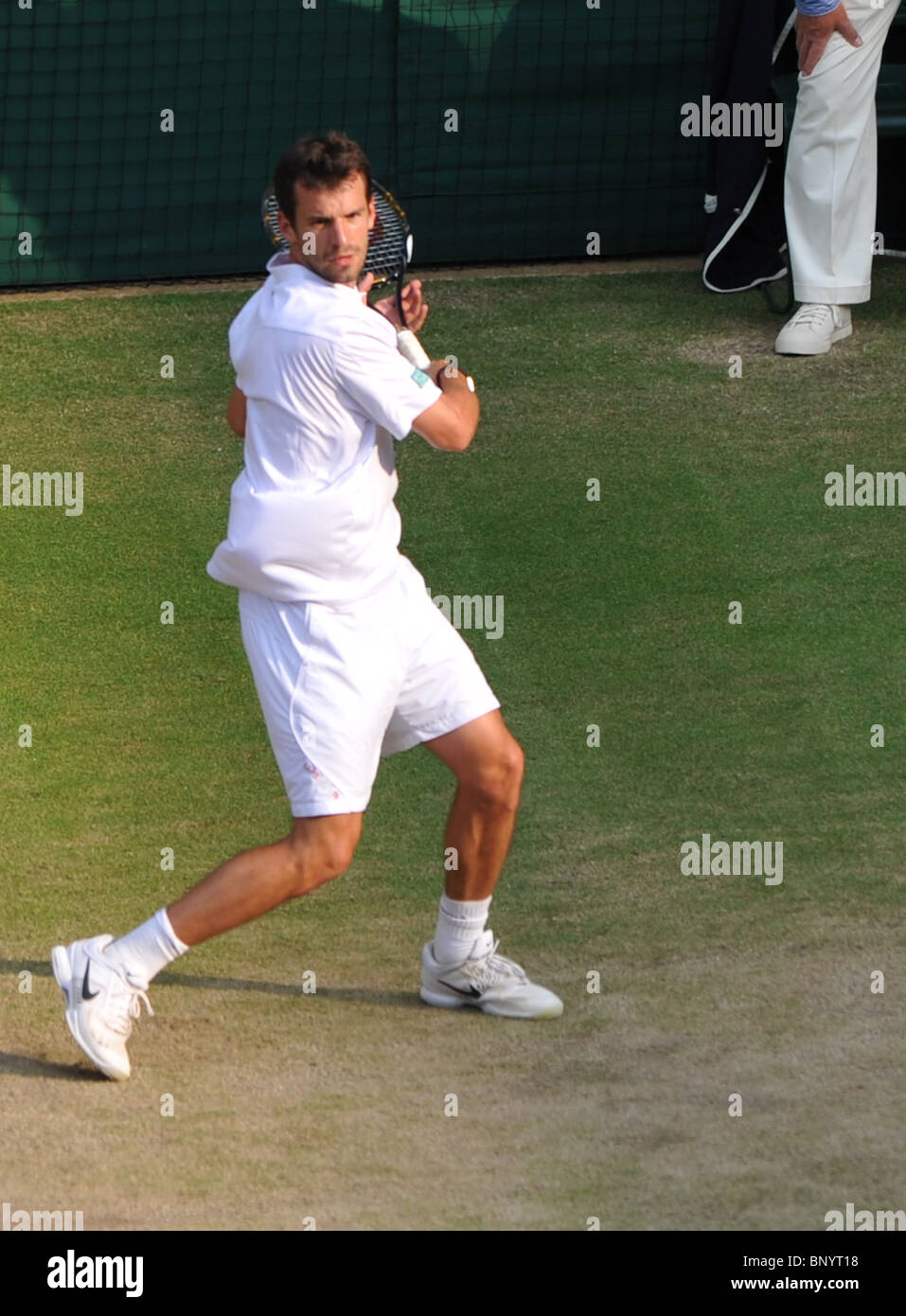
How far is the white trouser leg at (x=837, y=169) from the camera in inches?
320

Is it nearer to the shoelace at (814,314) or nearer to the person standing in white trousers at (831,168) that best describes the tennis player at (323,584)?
the person standing in white trousers at (831,168)

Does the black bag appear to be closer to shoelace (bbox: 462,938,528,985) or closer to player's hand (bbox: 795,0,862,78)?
player's hand (bbox: 795,0,862,78)

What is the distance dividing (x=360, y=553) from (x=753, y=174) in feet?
19.0

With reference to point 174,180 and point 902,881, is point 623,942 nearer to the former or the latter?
point 902,881

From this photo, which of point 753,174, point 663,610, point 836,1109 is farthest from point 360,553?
point 753,174

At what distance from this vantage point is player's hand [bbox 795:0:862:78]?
7.91 metres

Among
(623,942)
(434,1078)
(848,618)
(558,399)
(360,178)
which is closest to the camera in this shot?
(360,178)

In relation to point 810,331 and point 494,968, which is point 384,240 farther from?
point 810,331

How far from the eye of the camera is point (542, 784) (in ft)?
18.1

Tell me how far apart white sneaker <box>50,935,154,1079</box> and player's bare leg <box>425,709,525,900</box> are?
79 cm

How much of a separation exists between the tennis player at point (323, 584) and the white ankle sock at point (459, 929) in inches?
10.0

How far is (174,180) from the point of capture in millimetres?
9711

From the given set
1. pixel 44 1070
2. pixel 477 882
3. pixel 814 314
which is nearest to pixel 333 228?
pixel 477 882

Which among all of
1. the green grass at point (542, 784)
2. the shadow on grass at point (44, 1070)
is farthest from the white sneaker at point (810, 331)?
the shadow on grass at point (44, 1070)
